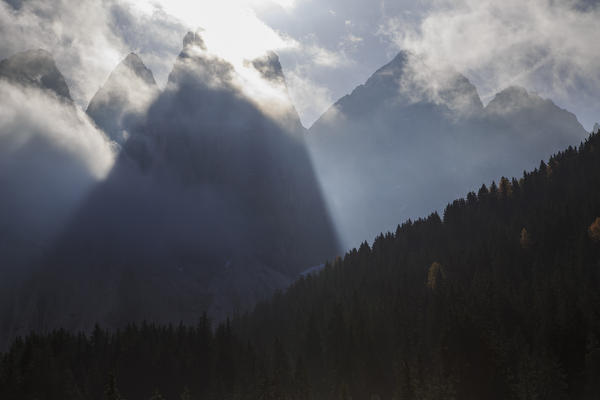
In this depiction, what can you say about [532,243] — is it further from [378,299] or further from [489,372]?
[489,372]

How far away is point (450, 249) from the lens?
168 metres

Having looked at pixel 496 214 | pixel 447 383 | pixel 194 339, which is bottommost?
pixel 447 383

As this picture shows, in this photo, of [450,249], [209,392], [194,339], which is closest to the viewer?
[209,392]

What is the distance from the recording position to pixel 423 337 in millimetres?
114062

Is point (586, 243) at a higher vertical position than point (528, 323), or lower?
higher

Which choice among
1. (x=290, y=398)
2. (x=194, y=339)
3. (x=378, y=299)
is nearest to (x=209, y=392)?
(x=194, y=339)

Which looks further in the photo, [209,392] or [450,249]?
[450,249]

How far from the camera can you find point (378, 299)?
448 ft

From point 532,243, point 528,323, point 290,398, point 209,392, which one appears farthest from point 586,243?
point 209,392

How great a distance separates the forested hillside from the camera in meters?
88.9

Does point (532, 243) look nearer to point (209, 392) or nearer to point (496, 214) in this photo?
point (496, 214)

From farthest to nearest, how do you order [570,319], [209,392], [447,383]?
[209,392] < [570,319] < [447,383]

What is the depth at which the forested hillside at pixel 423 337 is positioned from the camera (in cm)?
8888

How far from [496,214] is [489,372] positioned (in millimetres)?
102029
